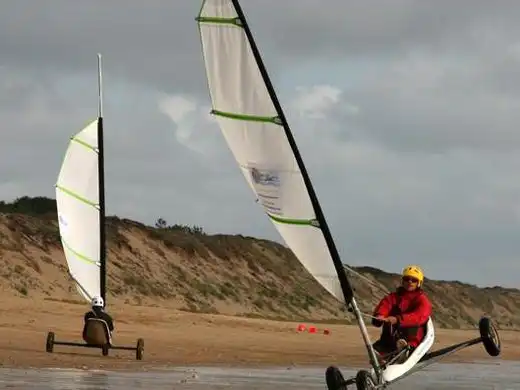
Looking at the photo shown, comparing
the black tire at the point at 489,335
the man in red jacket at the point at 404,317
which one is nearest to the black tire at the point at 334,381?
the man in red jacket at the point at 404,317

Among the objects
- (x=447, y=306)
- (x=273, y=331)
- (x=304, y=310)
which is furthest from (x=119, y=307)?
(x=447, y=306)

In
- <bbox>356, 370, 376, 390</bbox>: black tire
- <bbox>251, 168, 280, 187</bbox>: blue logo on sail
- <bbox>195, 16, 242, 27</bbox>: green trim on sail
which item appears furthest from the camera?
<bbox>356, 370, 376, 390</bbox>: black tire

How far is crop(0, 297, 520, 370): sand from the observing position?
800 inches

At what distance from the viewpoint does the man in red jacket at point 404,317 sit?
12000 mm

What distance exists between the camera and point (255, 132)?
10570 millimetres

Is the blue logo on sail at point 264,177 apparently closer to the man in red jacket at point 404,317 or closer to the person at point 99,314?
the man in red jacket at point 404,317

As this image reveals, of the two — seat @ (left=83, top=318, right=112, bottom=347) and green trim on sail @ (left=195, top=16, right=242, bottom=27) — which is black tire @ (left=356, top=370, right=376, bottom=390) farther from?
seat @ (left=83, top=318, right=112, bottom=347)

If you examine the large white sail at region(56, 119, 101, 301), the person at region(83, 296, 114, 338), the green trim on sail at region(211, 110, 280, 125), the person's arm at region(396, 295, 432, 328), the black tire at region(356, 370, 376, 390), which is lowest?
the black tire at region(356, 370, 376, 390)

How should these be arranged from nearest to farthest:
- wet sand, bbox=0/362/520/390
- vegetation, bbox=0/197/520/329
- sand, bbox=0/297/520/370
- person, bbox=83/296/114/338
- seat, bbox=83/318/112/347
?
wet sand, bbox=0/362/520/390 → seat, bbox=83/318/112/347 → sand, bbox=0/297/520/370 → person, bbox=83/296/114/338 → vegetation, bbox=0/197/520/329

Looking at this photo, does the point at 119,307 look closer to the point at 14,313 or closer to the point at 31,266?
the point at 14,313

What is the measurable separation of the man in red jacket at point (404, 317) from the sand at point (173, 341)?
7.01 metres

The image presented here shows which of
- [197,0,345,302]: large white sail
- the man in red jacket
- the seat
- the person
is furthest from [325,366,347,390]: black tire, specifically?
the person

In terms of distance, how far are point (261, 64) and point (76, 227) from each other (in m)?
15.1

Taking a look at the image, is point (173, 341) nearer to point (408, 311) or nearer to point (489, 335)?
point (408, 311)
